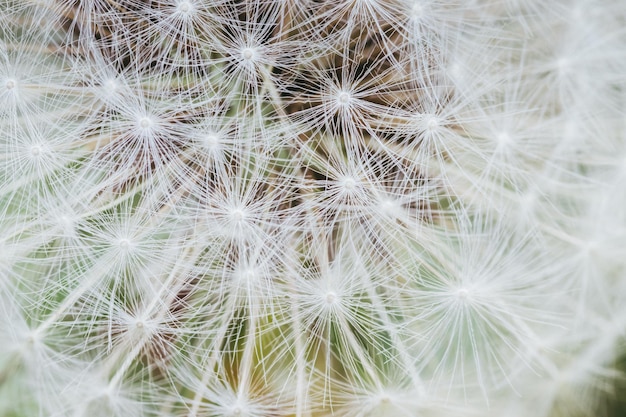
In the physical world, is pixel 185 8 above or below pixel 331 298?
above

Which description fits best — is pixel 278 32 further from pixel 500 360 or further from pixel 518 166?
pixel 500 360

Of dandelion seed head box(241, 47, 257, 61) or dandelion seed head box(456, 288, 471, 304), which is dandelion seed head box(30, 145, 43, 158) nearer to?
dandelion seed head box(241, 47, 257, 61)

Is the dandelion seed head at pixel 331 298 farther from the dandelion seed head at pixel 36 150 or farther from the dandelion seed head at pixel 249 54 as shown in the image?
the dandelion seed head at pixel 36 150

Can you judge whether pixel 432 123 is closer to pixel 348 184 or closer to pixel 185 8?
pixel 348 184

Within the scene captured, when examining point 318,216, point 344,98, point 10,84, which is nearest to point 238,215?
point 318,216

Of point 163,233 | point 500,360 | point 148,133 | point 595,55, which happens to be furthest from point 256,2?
point 500,360

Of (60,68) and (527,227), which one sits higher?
(60,68)

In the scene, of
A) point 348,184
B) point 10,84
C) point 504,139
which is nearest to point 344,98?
point 348,184

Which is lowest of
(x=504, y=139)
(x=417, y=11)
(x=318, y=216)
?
(x=318, y=216)

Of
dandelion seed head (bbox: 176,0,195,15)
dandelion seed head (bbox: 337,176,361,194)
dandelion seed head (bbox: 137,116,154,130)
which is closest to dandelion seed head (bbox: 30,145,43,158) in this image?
dandelion seed head (bbox: 137,116,154,130)

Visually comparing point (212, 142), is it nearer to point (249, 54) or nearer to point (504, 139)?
point (249, 54)
